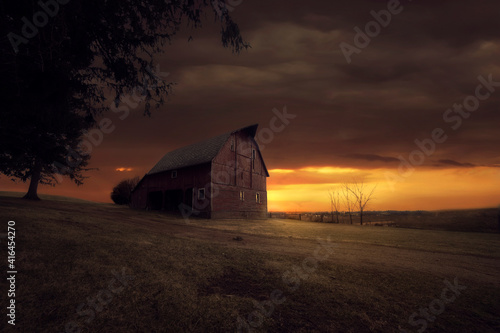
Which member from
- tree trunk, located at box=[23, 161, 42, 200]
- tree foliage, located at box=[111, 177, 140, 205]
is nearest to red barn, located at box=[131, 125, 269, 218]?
tree foliage, located at box=[111, 177, 140, 205]

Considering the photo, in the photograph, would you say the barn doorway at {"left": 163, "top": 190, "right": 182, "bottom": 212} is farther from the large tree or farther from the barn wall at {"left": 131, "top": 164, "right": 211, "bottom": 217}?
the large tree

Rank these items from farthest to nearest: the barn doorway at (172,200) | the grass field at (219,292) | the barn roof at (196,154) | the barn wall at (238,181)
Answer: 1. the barn doorway at (172,200)
2. the barn roof at (196,154)
3. the barn wall at (238,181)
4. the grass field at (219,292)

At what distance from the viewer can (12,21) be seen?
4.77 meters

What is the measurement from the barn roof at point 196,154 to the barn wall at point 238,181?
80 cm

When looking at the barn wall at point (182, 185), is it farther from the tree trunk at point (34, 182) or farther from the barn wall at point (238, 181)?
the tree trunk at point (34, 182)

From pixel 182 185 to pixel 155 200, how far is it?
26.5 feet

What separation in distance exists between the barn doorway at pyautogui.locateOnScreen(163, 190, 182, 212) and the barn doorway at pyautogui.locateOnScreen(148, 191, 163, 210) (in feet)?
6.12

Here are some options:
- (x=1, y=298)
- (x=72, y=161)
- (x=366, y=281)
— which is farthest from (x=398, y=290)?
(x=72, y=161)

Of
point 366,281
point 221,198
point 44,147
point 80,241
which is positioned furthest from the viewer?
point 221,198

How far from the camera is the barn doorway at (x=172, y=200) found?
29734 millimetres

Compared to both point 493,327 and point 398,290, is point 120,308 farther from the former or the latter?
point 493,327

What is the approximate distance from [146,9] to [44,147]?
26.8 ft

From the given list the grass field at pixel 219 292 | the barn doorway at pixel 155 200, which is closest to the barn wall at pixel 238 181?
the barn doorway at pixel 155 200

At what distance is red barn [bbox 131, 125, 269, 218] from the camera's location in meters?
→ 25.3
